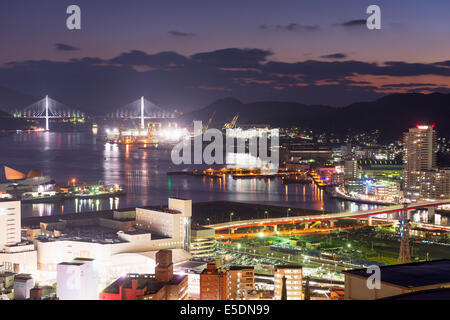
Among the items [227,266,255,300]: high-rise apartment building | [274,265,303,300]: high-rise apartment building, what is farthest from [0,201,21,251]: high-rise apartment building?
[274,265,303,300]: high-rise apartment building

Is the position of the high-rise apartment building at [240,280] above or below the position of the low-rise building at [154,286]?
below

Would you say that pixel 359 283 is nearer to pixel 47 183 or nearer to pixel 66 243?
pixel 66 243

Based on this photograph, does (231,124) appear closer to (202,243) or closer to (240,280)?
(202,243)

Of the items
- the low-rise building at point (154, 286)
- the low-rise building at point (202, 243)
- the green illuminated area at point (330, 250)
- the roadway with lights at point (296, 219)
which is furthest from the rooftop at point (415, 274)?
the roadway with lights at point (296, 219)

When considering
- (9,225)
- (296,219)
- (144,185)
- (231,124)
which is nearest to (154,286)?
(9,225)

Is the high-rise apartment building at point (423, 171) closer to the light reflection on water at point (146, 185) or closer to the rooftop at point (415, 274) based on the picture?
the light reflection on water at point (146, 185)

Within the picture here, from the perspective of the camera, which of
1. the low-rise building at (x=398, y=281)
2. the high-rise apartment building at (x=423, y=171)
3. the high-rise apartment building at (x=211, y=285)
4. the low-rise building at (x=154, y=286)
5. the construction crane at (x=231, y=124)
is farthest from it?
the construction crane at (x=231, y=124)
